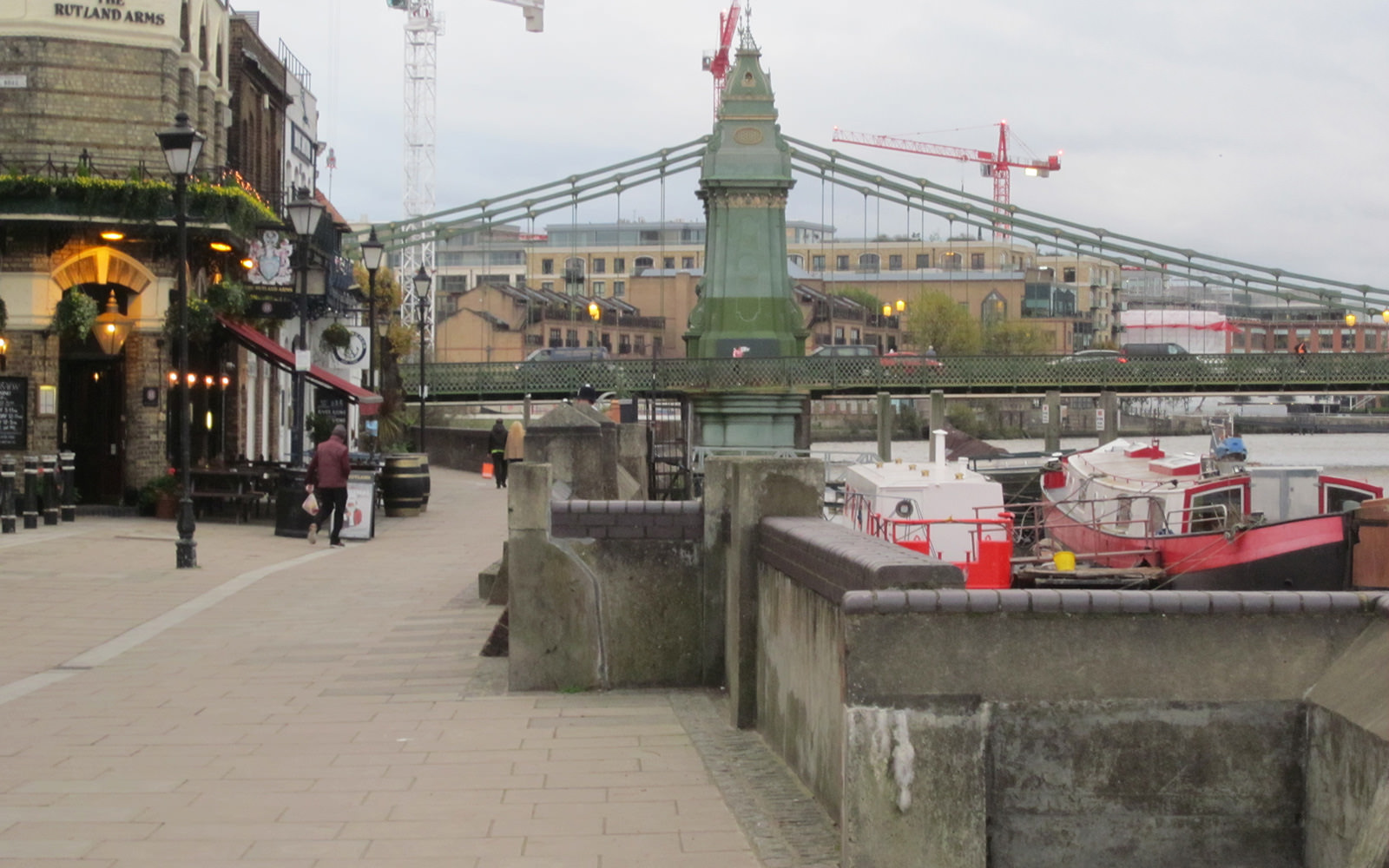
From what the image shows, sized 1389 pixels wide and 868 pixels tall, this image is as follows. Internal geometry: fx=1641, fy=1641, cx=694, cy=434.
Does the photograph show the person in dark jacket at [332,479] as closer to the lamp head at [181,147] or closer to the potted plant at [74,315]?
the lamp head at [181,147]

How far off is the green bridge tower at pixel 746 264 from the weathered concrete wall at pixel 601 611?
45204mm

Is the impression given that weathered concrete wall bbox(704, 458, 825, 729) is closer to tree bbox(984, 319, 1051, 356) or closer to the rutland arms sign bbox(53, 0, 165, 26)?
the rutland arms sign bbox(53, 0, 165, 26)

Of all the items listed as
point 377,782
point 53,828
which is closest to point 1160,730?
point 377,782

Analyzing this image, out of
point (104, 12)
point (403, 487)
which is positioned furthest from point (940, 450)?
point (104, 12)

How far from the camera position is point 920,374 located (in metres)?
60.6

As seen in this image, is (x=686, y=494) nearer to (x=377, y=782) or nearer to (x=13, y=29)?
(x=13, y=29)

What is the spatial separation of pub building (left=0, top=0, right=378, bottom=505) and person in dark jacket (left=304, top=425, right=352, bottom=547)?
13.0ft

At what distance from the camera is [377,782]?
782cm

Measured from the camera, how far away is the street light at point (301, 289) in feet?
75.7

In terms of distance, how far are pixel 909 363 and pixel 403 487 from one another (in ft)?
122

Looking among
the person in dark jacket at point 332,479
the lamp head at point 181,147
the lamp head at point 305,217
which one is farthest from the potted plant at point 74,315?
the lamp head at point 181,147

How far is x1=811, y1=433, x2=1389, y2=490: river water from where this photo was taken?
209 feet

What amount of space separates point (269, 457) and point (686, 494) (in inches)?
477

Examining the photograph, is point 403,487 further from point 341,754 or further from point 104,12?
point 341,754
